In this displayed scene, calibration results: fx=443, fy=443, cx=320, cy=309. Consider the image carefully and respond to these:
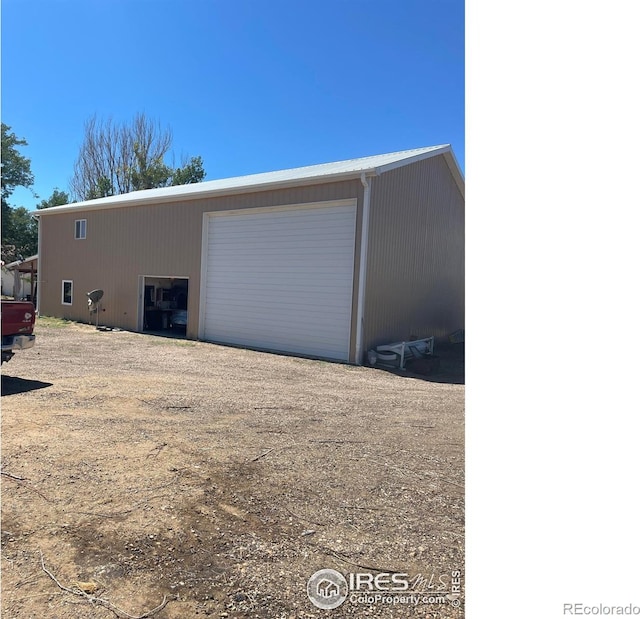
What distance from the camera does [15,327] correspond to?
21.4 ft

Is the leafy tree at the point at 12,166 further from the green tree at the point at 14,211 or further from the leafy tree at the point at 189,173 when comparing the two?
the leafy tree at the point at 189,173

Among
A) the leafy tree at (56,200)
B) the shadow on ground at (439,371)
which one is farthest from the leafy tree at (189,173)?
the shadow on ground at (439,371)

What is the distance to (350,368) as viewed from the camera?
9.83 meters

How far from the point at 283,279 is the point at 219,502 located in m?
8.95

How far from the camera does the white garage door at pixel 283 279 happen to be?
1077 cm

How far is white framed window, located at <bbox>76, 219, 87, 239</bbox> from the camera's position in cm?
1722

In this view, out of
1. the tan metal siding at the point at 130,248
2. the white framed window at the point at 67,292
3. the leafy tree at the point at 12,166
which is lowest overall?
the white framed window at the point at 67,292

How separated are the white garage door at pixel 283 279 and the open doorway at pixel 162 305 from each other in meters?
2.69

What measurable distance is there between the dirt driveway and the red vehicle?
1.74ft

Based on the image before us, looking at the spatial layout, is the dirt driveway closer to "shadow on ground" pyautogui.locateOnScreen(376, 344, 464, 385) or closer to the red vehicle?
the red vehicle

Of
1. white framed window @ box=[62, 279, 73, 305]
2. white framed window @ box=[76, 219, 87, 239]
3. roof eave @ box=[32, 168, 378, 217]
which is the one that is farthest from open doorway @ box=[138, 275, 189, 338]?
white framed window @ box=[62, 279, 73, 305]

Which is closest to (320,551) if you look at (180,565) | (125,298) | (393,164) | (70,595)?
(180,565)

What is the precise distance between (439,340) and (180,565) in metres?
13.1
